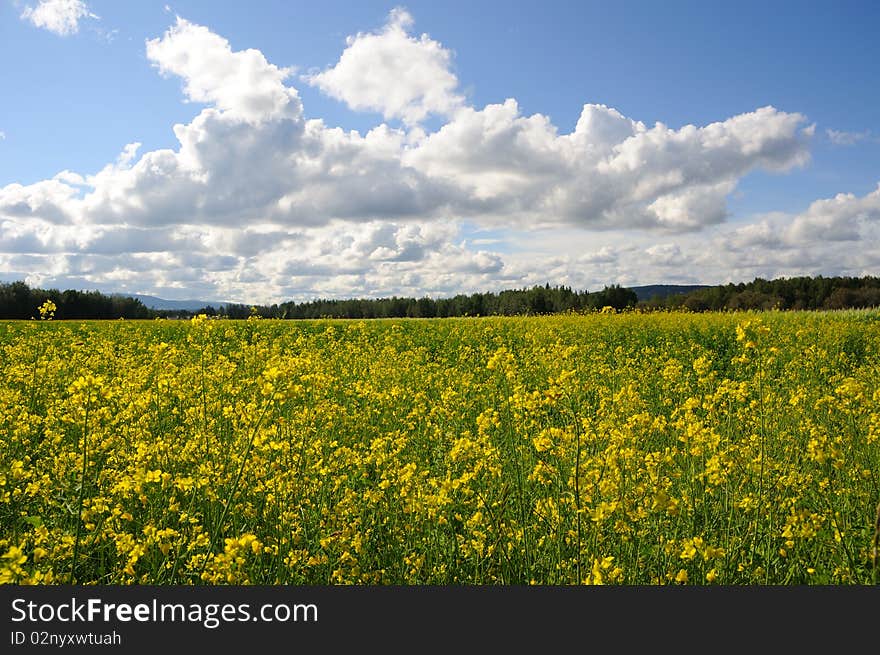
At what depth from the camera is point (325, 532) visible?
3.71 m

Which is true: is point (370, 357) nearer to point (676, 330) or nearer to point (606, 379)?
point (606, 379)

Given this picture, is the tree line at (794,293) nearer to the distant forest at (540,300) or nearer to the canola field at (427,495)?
the distant forest at (540,300)

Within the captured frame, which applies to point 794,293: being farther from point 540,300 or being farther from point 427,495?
point 427,495

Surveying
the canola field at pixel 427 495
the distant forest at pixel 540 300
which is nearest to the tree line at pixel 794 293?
the distant forest at pixel 540 300

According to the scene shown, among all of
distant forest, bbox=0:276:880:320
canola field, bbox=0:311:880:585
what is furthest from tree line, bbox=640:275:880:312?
canola field, bbox=0:311:880:585

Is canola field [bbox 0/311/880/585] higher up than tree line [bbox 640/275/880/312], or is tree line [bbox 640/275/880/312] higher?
tree line [bbox 640/275/880/312]

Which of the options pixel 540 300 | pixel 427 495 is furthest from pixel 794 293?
pixel 427 495

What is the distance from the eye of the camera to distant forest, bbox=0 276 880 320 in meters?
49.1

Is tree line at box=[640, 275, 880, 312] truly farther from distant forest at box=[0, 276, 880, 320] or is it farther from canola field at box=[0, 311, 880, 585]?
canola field at box=[0, 311, 880, 585]

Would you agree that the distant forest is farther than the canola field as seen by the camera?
Yes

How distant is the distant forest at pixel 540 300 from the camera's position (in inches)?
1934

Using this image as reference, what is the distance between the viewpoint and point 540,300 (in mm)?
63875

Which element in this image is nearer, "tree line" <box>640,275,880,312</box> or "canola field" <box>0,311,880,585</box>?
"canola field" <box>0,311,880,585</box>

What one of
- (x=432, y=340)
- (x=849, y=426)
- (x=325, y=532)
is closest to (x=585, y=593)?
(x=325, y=532)
